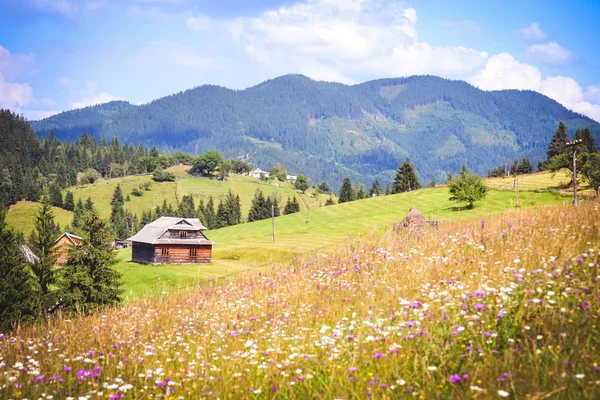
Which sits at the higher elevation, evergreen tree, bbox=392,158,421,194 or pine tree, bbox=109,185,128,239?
evergreen tree, bbox=392,158,421,194

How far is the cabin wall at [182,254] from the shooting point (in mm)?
74250

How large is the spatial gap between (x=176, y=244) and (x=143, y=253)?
7.19 m

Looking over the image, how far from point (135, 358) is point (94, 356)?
0.82 meters

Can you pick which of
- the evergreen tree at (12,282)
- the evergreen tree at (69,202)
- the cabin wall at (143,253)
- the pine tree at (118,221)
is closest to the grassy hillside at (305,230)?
the cabin wall at (143,253)

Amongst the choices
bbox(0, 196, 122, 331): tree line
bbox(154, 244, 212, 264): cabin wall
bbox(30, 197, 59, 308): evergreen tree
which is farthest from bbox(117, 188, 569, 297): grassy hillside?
bbox(0, 196, 122, 331): tree line

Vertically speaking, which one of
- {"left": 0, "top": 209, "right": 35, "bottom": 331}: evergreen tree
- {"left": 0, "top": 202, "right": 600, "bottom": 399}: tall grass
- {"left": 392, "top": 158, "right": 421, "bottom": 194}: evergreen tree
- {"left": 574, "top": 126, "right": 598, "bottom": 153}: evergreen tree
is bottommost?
{"left": 0, "top": 209, "right": 35, "bottom": 331}: evergreen tree

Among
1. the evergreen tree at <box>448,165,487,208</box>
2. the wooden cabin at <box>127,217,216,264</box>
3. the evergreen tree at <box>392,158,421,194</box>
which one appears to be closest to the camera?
the wooden cabin at <box>127,217,216,264</box>

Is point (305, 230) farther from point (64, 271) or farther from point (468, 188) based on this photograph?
point (64, 271)

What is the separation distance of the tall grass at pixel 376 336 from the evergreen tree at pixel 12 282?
79.4 ft

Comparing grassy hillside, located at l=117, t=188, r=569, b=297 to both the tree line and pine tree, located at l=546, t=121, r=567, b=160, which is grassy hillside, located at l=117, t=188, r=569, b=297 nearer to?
the tree line

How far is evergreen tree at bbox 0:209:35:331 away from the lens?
99.0 feet

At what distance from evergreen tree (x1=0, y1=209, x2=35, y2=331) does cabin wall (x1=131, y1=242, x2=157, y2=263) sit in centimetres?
4166

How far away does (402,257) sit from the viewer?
1011cm

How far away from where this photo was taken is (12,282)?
31.3m
